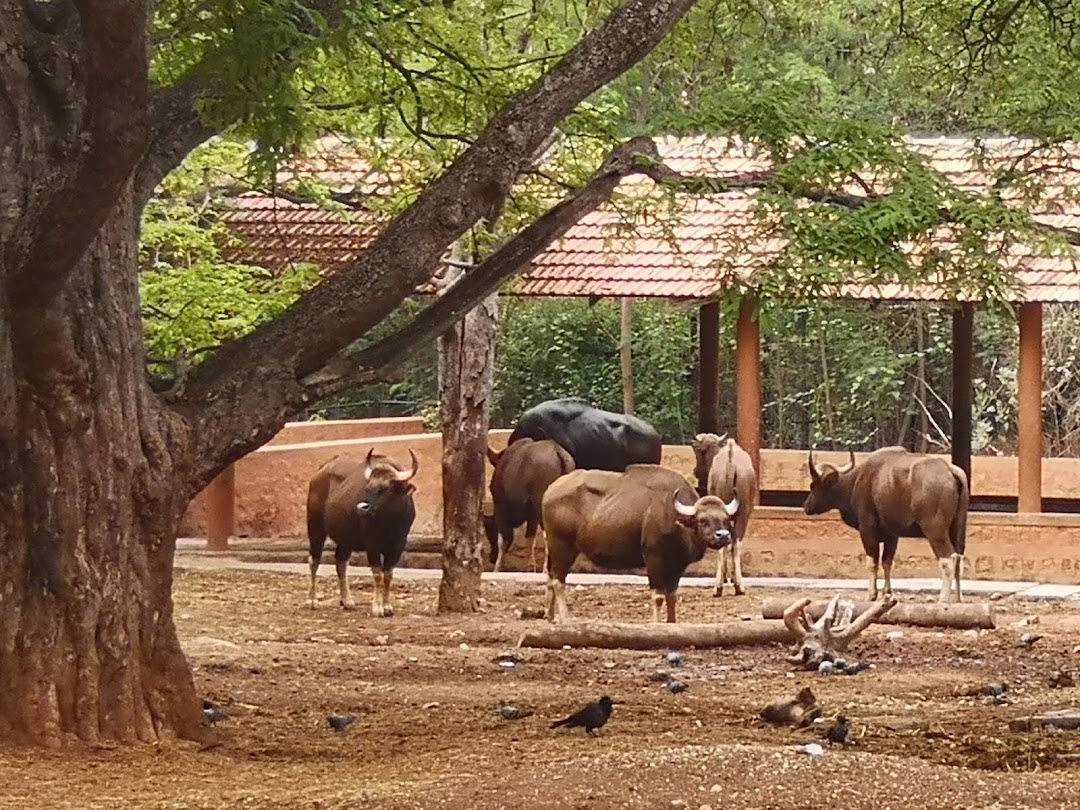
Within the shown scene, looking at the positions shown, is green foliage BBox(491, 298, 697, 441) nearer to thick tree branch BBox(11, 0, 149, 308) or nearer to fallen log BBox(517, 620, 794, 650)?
fallen log BBox(517, 620, 794, 650)

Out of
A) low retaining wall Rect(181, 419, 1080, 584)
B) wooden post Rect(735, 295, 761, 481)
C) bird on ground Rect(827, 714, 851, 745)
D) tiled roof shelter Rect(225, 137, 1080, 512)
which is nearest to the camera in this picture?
bird on ground Rect(827, 714, 851, 745)

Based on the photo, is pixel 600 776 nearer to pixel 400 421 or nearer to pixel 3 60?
pixel 3 60

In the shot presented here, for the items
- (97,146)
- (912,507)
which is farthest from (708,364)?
(97,146)

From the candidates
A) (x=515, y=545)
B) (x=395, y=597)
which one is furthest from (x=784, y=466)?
(x=395, y=597)

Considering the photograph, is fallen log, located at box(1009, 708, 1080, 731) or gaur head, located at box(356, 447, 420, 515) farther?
gaur head, located at box(356, 447, 420, 515)

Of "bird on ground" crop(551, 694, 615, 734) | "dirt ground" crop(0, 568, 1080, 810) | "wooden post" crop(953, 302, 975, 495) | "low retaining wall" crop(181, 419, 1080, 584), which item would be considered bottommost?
"dirt ground" crop(0, 568, 1080, 810)

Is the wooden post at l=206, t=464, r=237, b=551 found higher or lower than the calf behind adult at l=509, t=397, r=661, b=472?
lower

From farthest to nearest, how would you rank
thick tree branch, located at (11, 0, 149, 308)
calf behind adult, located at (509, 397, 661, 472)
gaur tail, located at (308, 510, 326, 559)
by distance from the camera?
calf behind adult, located at (509, 397, 661, 472)
gaur tail, located at (308, 510, 326, 559)
thick tree branch, located at (11, 0, 149, 308)

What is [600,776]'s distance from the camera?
22.7 ft

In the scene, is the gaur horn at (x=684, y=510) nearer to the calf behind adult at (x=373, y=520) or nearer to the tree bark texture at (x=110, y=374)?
the calf behind adult at (x=373, y=520)

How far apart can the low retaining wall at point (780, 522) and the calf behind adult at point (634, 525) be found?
16.7 ft

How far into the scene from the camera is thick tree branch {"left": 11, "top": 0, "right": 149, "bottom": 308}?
6.32 metres

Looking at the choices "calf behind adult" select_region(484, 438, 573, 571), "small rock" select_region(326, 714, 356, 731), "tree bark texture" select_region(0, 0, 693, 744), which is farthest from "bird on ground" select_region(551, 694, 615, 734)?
"calf behind adult" select_region(484, 438, 573, 571)

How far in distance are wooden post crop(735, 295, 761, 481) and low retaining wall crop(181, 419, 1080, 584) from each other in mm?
747
